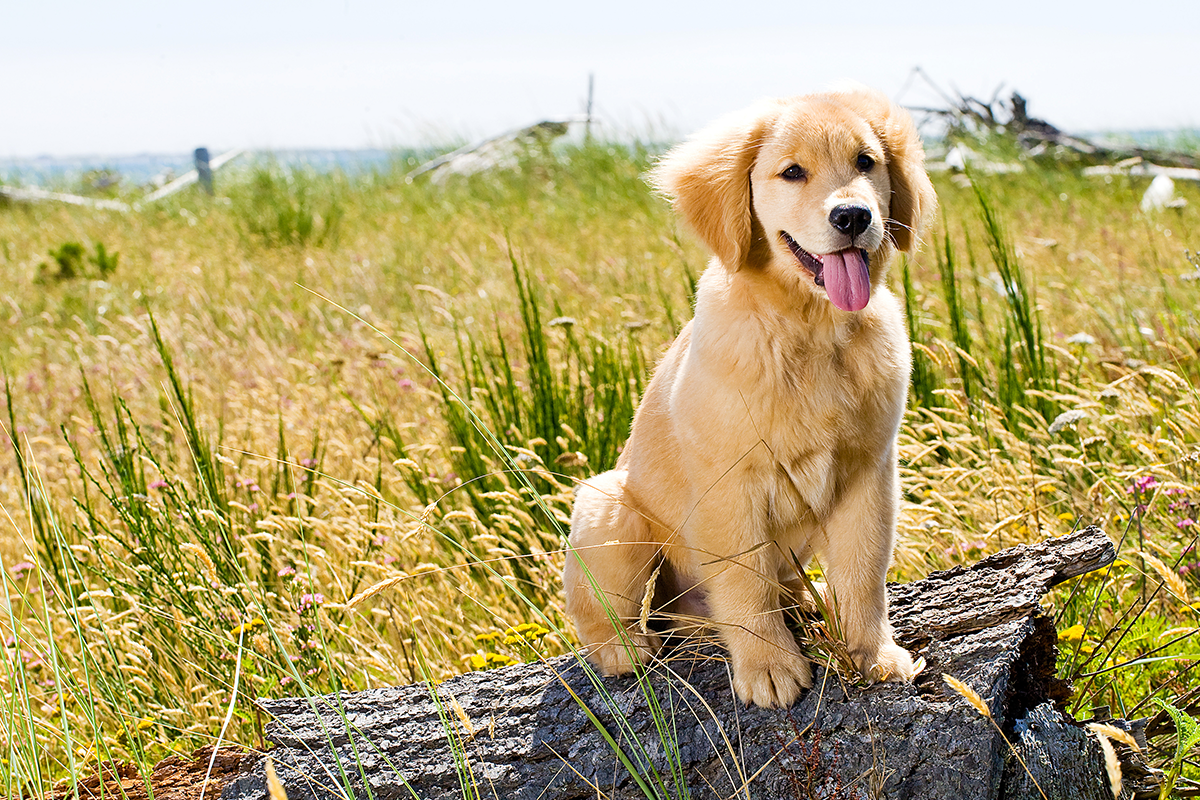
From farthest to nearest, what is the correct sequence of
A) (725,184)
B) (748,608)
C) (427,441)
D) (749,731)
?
1. (427,441)
2. (725,184)
3. (748,608)
4. (749,731)

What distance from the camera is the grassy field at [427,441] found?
2434mm

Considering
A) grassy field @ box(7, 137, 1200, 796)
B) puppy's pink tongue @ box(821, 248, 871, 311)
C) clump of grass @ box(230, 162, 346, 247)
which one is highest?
puppy's pink tongue @ box(821, 248, 871, 311)

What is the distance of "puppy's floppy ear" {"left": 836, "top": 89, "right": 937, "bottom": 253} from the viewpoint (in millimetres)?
2150

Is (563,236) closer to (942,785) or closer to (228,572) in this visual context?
(228,572)

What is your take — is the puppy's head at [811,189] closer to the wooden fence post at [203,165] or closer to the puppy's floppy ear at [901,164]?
the puppy's floppy ear at [901,164]

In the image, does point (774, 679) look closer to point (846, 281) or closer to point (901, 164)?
point (846, 281)

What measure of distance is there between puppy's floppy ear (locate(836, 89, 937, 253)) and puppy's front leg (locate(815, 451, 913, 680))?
0.55 metres

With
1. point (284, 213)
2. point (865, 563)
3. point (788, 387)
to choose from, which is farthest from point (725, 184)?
point (284, 213)

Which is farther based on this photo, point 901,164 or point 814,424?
point 901,164

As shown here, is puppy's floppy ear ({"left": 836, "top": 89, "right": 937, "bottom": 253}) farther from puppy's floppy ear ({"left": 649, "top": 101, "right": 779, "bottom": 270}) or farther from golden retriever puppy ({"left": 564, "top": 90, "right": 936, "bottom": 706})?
puppy's floppy ear ({"left": 649, "top": 101, "right": 779, "bottom": 270})

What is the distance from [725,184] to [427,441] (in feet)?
7.78

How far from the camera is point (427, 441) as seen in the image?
414 cm

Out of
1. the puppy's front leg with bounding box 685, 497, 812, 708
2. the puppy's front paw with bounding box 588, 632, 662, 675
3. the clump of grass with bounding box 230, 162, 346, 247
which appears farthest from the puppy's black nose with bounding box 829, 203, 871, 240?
the clump of grass with bounding box 230, 162, 346, 247

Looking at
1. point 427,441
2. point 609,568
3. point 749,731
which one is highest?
point 609,568
